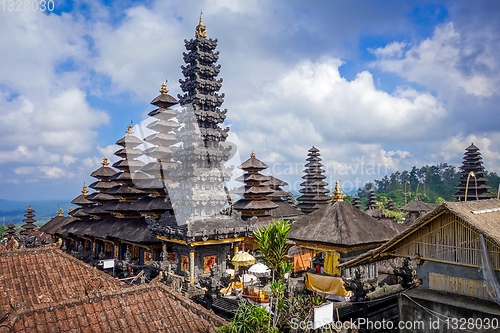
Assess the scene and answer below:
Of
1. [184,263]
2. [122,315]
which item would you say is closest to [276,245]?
[122,315]

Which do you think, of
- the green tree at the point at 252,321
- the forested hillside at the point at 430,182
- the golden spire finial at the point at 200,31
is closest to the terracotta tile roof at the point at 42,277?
the green tree at the point at 252,321

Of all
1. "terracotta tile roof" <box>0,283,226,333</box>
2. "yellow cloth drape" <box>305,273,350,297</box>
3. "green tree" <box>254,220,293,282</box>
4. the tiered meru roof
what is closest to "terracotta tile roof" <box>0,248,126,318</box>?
"terracotta tile roof" <box>0,283,226,333</box>

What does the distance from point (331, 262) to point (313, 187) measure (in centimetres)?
2862

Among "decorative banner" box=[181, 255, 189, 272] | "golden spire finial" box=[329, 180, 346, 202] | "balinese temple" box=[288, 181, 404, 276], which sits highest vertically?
"golden spire finial" box=[329, 180, 346, 202]

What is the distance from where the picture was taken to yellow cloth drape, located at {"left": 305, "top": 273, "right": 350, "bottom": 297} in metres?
13.1

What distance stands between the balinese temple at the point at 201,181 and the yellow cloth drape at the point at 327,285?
24.4 ft

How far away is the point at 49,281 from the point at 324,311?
8.47 metres

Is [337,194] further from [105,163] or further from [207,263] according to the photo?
[105,163]

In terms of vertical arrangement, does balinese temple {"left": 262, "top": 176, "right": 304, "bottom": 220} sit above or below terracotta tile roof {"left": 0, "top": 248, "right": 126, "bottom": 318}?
above

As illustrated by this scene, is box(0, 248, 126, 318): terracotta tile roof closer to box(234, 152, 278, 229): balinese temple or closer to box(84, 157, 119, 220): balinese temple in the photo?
box(234, 152, 278, 229): balinese temple

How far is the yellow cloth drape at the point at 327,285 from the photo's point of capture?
13055 mm

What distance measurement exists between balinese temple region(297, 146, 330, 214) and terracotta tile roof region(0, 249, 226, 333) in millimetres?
35341

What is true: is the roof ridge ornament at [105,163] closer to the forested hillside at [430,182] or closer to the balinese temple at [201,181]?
the balinese temple at [201,181]

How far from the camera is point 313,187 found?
4438 cm
